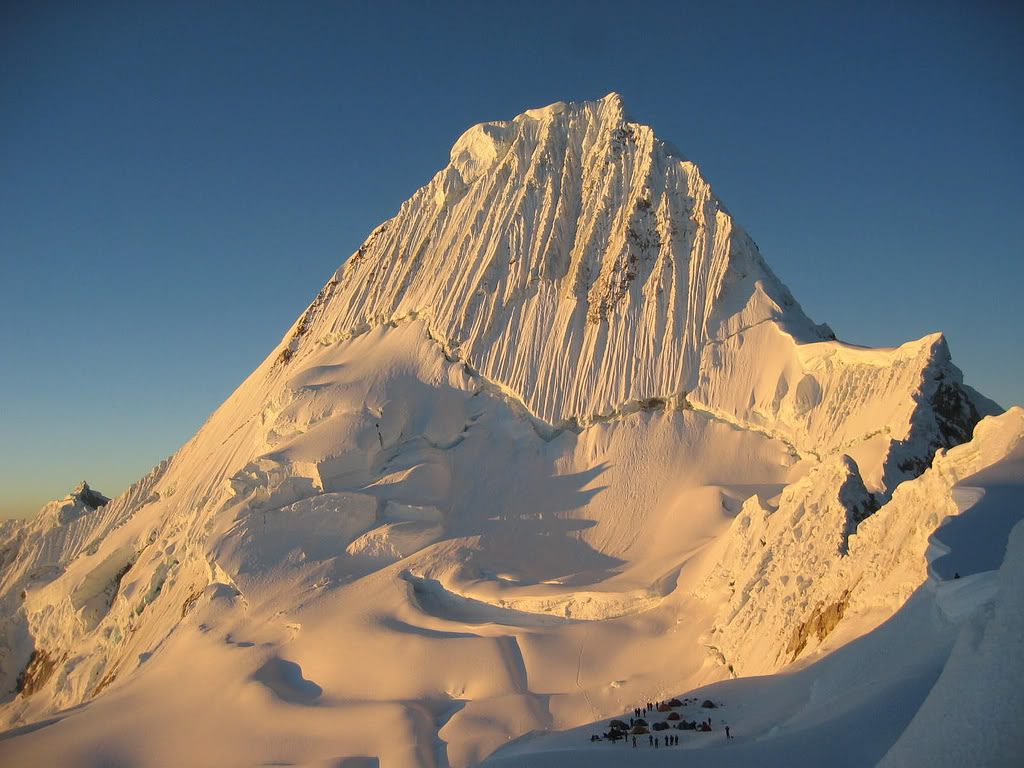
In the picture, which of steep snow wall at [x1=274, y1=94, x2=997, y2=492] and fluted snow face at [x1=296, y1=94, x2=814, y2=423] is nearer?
steep snow wall at [x1=274, y1=94, x2=997, y2=492]

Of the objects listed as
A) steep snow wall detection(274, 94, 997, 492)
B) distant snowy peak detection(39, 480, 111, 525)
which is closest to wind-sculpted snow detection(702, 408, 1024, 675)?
steep snow wall detection(274, 94, 997, 492)

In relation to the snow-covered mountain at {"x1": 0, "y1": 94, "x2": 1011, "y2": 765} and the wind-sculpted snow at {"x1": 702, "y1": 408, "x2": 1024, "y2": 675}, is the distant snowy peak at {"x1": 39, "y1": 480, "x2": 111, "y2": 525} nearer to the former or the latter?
the snow-covered mountain at {"x1": 0, "y1": 94, "x2": 1011, "y2": 765}

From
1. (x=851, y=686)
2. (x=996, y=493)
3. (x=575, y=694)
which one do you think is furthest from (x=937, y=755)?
(x=575, y=694)

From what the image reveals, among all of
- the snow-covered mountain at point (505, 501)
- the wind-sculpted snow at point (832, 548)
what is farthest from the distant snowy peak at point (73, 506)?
the wind-sculpted snow at point (832, 548)

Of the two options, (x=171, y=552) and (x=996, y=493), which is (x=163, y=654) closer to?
(x=171, y=552)

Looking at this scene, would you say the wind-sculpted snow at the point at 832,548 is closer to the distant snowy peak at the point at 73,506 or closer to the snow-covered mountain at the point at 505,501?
the snow-covered mountain at the point at 505,501
